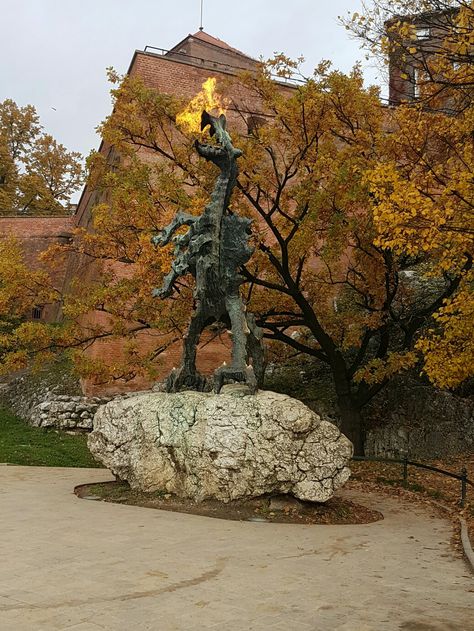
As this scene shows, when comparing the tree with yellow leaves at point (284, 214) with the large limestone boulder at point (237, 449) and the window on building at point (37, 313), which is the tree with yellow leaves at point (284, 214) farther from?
the window on building at point (37, 313)

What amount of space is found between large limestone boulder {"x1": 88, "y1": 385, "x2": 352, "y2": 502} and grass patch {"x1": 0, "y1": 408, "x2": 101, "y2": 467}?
6.44 meters

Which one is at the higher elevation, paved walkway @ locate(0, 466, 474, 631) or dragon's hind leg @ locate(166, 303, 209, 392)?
dragon's hind leg @ locate(166, 303, 209, 392)

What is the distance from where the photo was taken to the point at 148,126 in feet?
52.8

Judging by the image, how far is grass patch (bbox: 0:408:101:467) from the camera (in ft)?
49.3

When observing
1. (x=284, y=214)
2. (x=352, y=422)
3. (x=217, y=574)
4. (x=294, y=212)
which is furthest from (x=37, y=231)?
(x=217, y=574)

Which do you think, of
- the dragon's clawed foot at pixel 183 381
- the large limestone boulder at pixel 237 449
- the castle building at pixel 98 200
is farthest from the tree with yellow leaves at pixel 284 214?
the large limestone boulder at pixel 237 449

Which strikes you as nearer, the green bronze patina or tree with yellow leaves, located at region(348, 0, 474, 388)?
tree with yellow leaves, located at region(348, 0, 474, 388)

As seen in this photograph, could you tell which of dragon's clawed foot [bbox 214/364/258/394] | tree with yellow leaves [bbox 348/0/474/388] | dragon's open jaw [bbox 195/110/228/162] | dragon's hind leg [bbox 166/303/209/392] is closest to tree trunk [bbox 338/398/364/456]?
tree with yellow leaves [bbox 348/0/474/388]

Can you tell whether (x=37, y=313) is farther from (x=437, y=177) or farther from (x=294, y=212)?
(x=437, y=177)

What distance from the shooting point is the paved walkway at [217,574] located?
4305mm

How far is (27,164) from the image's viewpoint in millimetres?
38750

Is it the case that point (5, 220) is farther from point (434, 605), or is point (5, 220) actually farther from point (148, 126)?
point (434, 605)

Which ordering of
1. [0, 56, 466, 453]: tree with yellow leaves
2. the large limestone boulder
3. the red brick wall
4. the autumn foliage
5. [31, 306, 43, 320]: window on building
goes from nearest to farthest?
the large limestone boulder → the autumn foliage → [0, 56, 466, 453]: tree with yellow leaves → the red brick wall → [31, 306, 43, 320]: window on building

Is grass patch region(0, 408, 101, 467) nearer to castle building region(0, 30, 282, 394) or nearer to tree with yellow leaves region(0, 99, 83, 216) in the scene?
castle building region(0, 30, 282, 394)
